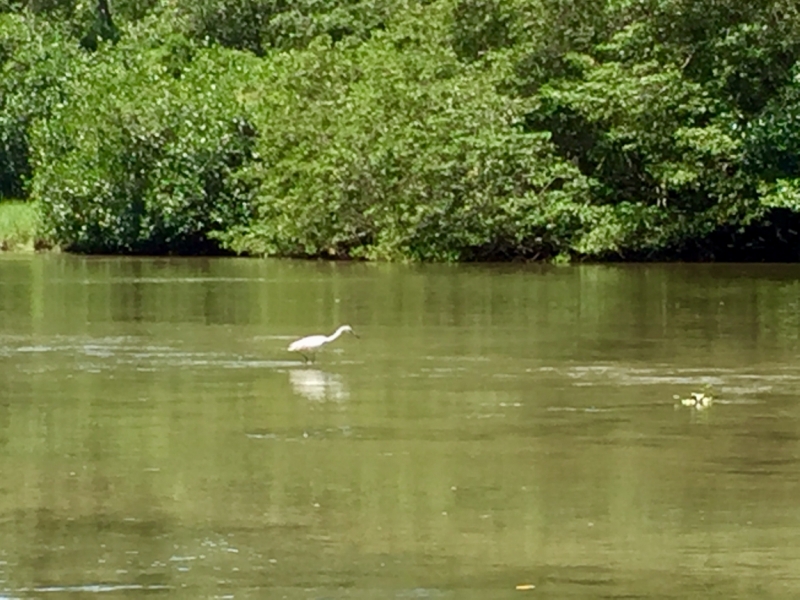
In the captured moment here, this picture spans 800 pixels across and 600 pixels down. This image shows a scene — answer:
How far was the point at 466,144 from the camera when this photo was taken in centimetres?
4403

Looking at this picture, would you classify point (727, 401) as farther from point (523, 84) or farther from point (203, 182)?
point (203, 182)

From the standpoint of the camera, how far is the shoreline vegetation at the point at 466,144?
141ft

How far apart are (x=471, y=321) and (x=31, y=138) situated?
37.2m

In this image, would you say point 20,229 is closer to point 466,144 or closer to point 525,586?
point 466,144

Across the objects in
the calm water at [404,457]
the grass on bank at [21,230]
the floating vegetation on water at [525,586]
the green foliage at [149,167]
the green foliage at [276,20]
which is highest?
the green foliage at [276,20]

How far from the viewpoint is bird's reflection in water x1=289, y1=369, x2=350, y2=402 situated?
54.5ft

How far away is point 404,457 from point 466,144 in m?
31.5

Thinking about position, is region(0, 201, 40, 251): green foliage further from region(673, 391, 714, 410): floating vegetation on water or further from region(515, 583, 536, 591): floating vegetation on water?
region(515, 583, 536, 591): floating vegetation on water

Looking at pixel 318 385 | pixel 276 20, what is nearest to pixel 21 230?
pixel 276 20

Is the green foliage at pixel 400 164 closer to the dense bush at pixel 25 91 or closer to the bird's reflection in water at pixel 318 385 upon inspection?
the dense bush at pixel 25 91

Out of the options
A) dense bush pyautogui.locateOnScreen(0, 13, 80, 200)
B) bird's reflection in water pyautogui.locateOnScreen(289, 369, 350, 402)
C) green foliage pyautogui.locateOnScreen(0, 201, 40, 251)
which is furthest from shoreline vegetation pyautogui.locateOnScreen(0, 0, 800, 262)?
bird's reflection in water pyautogui.locateOnScreen(289, 369, 350, 402)

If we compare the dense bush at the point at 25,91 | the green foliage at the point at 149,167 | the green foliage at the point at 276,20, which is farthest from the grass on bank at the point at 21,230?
the green foliage at the point at 276,20

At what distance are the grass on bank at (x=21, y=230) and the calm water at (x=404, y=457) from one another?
1248 inches

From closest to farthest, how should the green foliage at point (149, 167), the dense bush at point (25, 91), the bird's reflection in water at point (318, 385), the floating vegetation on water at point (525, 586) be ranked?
the floating vegetation on water at point (525, 586)
the bird's reflection in water at point (318, 385)
the green foliage at point (149, 167)
the dense bush at point (25, 91)
